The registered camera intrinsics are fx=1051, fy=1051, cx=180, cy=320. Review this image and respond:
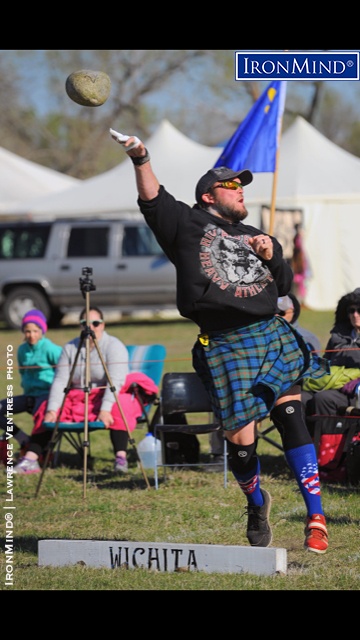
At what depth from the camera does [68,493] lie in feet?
21.1

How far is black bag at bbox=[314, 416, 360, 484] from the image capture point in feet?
21.0

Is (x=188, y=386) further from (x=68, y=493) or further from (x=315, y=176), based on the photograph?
(x=315, y=176)

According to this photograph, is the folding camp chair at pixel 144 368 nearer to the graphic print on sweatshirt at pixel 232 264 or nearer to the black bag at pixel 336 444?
the black bag at pixel 336 444

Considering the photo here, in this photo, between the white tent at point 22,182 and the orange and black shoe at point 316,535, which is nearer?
the orange and black shoe at point 316,535

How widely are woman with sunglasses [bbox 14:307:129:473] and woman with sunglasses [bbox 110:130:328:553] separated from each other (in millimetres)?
2495

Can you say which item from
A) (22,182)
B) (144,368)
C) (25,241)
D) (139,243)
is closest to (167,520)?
(144,368)

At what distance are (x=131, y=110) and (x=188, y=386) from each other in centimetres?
2964

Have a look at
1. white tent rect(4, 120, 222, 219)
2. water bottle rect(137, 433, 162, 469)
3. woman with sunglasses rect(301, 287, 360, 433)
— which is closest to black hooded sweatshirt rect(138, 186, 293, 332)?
woman with sunglasses rect(301, 287, 360, 433)

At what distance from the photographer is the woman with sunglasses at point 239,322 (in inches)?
176

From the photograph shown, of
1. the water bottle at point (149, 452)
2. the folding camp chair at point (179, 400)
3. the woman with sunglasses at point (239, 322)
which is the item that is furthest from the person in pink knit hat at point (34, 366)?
the woman with sunglasses at point (239, 322)

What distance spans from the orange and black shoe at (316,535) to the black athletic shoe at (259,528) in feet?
0.72

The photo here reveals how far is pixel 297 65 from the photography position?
21.2 ft

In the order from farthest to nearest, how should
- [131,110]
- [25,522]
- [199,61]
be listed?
[131,110]
[199,61]
[25,522]

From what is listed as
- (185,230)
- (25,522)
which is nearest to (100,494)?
(25,522)
